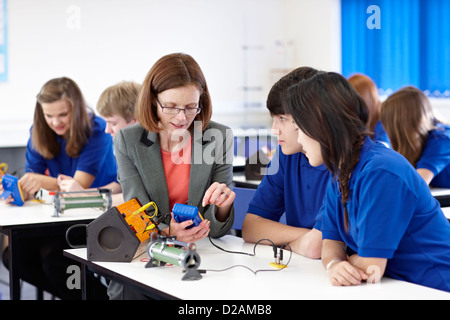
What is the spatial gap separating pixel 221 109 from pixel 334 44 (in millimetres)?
1591

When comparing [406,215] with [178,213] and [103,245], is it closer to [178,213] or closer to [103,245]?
[178,213]

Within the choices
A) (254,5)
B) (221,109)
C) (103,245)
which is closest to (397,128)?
(103,245)

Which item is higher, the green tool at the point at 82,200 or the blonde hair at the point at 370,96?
the blonde hair at the point at 370,96

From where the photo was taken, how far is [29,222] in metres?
2.53

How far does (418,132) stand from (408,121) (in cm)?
10

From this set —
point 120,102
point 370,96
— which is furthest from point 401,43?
point 120,102

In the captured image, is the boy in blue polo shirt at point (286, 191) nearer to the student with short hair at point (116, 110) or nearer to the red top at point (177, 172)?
the red top at point (177, 172)

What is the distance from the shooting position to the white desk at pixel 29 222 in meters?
2.49

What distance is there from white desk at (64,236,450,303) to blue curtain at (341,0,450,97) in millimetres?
4459

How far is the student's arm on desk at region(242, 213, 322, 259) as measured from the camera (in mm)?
1906

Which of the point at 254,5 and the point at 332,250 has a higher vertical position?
the point at 254,5

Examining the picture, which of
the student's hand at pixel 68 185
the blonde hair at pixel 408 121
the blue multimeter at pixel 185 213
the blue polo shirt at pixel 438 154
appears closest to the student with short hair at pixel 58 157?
the student's hand at pixel 68 185

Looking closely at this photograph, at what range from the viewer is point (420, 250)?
1613mm
